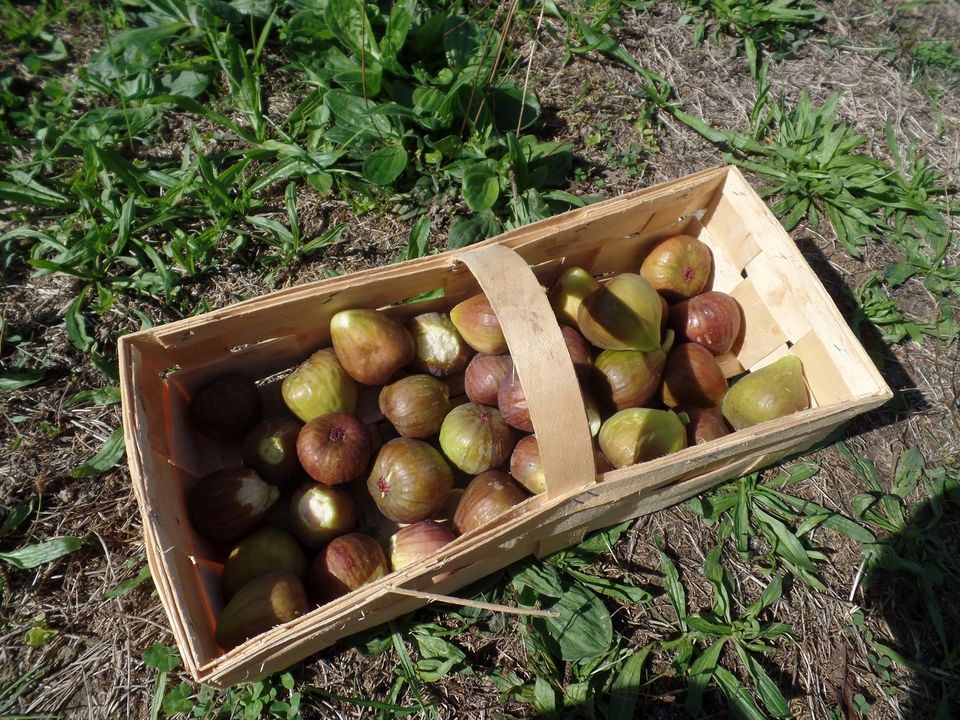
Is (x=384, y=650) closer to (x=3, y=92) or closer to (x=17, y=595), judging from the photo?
(x=17, y=595)

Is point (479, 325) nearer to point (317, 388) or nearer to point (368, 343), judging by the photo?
point (368, 343)

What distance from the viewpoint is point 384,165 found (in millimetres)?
3822

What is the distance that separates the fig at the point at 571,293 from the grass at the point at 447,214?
2.68ft

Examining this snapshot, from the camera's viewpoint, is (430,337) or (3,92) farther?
(3,92)

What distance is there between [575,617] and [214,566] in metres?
1.61

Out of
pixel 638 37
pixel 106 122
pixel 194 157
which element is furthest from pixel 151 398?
pixel 638 37

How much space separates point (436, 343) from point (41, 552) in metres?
2.06

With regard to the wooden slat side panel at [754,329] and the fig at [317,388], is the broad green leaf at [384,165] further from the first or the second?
the wooden slat side panel at [754,329]

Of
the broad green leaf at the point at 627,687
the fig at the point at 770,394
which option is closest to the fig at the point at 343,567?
the broad green leaf at the point at 627,687

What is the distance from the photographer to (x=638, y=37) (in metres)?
4.84

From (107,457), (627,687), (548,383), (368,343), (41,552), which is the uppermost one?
(548,383)

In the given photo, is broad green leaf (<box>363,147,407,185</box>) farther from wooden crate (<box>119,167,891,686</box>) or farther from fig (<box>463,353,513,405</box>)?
fig (<box>463,353,513,405</box>)

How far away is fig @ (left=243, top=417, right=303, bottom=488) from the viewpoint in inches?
109

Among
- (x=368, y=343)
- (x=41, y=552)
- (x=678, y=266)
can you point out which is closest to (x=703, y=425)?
(x=678, y=266)
